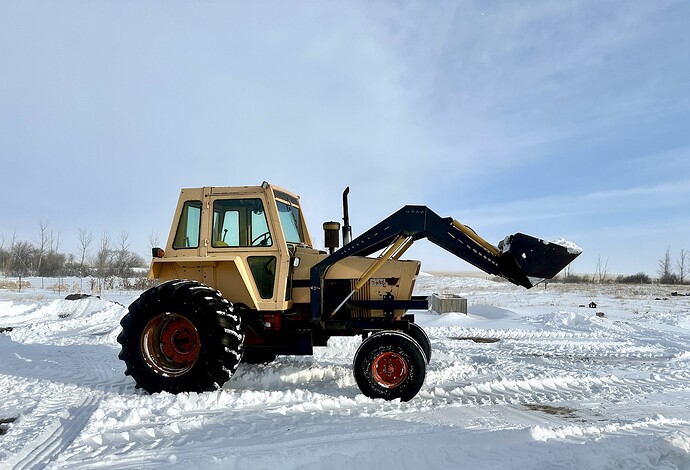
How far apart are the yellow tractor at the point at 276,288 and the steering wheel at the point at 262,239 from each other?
0.01m

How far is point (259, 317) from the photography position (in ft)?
19.4

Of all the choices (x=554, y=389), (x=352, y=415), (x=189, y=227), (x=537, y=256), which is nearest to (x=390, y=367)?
(x=352, y=415)

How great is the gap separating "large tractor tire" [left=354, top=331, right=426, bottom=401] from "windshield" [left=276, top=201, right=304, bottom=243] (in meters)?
1.83

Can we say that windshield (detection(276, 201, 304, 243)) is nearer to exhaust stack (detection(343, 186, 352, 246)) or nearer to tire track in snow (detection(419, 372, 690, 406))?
exhaust stack (detection(343, 186, 352, 246))

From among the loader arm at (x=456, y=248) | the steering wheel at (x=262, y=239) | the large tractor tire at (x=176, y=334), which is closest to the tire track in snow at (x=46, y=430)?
the large tractor tire at (x=176, y=334)

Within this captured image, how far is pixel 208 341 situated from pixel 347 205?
2.48 metres

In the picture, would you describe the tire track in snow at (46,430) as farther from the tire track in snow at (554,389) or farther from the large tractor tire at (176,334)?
the tire track in snow at (554,389)

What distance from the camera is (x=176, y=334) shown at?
5.68 m

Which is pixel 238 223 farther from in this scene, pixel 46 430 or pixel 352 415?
pixel 46 430

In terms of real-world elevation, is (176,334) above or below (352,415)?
above

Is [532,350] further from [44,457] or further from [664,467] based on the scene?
[44,457]

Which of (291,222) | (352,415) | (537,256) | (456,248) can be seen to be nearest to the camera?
(352,415)

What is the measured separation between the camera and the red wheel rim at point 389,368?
530 cm

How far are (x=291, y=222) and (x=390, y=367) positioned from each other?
2390mm
